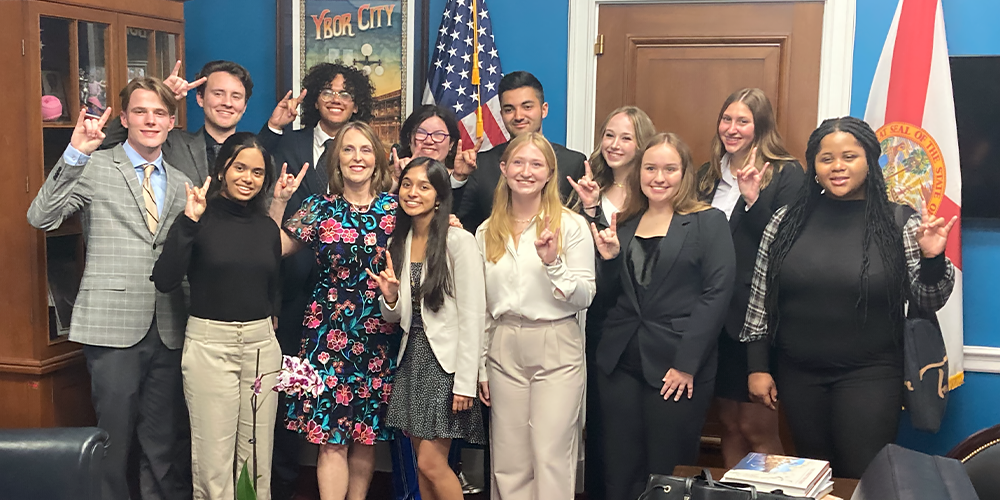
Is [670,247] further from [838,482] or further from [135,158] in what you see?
[135,158]

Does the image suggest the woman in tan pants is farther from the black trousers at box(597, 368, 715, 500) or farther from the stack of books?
the stack of books

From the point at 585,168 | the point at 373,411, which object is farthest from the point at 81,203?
the point at 585,168

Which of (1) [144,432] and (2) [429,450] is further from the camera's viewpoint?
(1) [144,432]

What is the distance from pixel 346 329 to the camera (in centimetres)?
292

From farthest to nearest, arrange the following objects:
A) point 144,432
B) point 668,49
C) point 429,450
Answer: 1. point 668,49
2. point 144,432
3. point 429,450

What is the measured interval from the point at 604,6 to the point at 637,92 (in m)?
0.40

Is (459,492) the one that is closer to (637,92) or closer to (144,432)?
(144,432)

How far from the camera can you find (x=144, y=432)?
3043 mm

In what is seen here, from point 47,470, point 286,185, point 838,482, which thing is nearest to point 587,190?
point 286,185

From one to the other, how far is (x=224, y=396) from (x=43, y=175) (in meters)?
1.02

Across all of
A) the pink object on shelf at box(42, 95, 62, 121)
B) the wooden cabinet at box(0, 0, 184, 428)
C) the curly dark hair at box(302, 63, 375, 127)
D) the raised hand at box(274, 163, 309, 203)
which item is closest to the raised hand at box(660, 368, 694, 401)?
the raised hand at box(274, 163, 309, 203)

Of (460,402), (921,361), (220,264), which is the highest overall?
(220,264)

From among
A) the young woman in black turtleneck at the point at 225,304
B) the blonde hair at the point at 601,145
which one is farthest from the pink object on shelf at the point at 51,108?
the blonde hair at the point at 601,145

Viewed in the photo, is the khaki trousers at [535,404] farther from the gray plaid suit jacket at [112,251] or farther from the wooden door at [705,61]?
the wooden door at [705,61]
